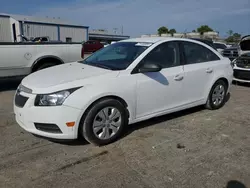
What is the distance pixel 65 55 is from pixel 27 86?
12.8ft

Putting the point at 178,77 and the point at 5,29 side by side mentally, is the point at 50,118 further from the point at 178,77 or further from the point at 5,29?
the point at 5,29

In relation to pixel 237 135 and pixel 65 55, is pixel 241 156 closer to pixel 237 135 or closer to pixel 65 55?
pixel 237 135

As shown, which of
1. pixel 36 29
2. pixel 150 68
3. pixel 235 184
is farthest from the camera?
pixel 36 29

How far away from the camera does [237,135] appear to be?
3928mm

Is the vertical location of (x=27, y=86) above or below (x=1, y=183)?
above

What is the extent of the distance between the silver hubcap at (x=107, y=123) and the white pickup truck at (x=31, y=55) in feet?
13.1

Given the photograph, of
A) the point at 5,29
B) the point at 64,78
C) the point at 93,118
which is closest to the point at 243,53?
the point at 93,118

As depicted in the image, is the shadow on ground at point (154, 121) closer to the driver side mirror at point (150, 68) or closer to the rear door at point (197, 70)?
the rear door at point (197, 70)

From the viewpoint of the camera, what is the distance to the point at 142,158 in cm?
314

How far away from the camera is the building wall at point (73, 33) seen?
39.3m

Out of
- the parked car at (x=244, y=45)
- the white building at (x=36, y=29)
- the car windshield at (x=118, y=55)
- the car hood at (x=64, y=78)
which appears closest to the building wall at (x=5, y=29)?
the white building at (x=36, y=29)

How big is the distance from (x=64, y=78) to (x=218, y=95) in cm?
339

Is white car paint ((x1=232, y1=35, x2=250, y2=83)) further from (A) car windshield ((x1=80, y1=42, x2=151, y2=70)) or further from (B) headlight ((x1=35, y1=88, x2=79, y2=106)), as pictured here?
(B) headlight ((x1=35, y1=88, x2=79, y2=106))

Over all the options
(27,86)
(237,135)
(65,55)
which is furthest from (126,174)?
(65,55)
